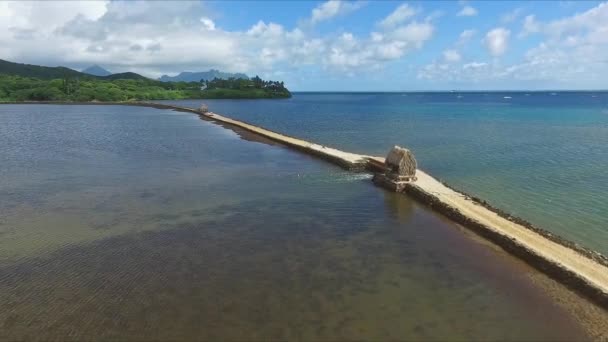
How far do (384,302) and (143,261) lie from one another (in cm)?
834

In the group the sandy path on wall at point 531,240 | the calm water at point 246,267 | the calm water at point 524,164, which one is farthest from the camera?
the calm water at point 524,164

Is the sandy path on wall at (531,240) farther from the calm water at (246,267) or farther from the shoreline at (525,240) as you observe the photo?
the calm water at (246,267)

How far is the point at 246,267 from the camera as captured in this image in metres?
14.3

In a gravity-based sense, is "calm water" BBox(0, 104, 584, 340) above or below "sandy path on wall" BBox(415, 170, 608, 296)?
below

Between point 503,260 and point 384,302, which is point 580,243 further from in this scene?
point 384,302

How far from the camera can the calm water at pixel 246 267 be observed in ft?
36.3

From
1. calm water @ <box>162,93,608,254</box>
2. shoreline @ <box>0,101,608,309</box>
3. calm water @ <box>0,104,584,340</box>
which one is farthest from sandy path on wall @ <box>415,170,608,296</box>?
calm water @ <box>162,93,608,254</box>

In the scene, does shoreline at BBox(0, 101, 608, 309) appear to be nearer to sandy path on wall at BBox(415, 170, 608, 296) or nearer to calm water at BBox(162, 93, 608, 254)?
sandy path on wall at BBox(415, 170, 608, 296)

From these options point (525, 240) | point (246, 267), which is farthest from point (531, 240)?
point (246, 267)

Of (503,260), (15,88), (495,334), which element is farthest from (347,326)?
(15,88)

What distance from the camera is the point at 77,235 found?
16.9 metres

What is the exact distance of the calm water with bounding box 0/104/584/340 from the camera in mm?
11062

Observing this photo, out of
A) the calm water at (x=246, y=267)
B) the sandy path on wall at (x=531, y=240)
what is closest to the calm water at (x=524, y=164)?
the sandy path on wall at (x=531, y=240)

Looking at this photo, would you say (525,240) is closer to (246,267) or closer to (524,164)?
(246,267)
